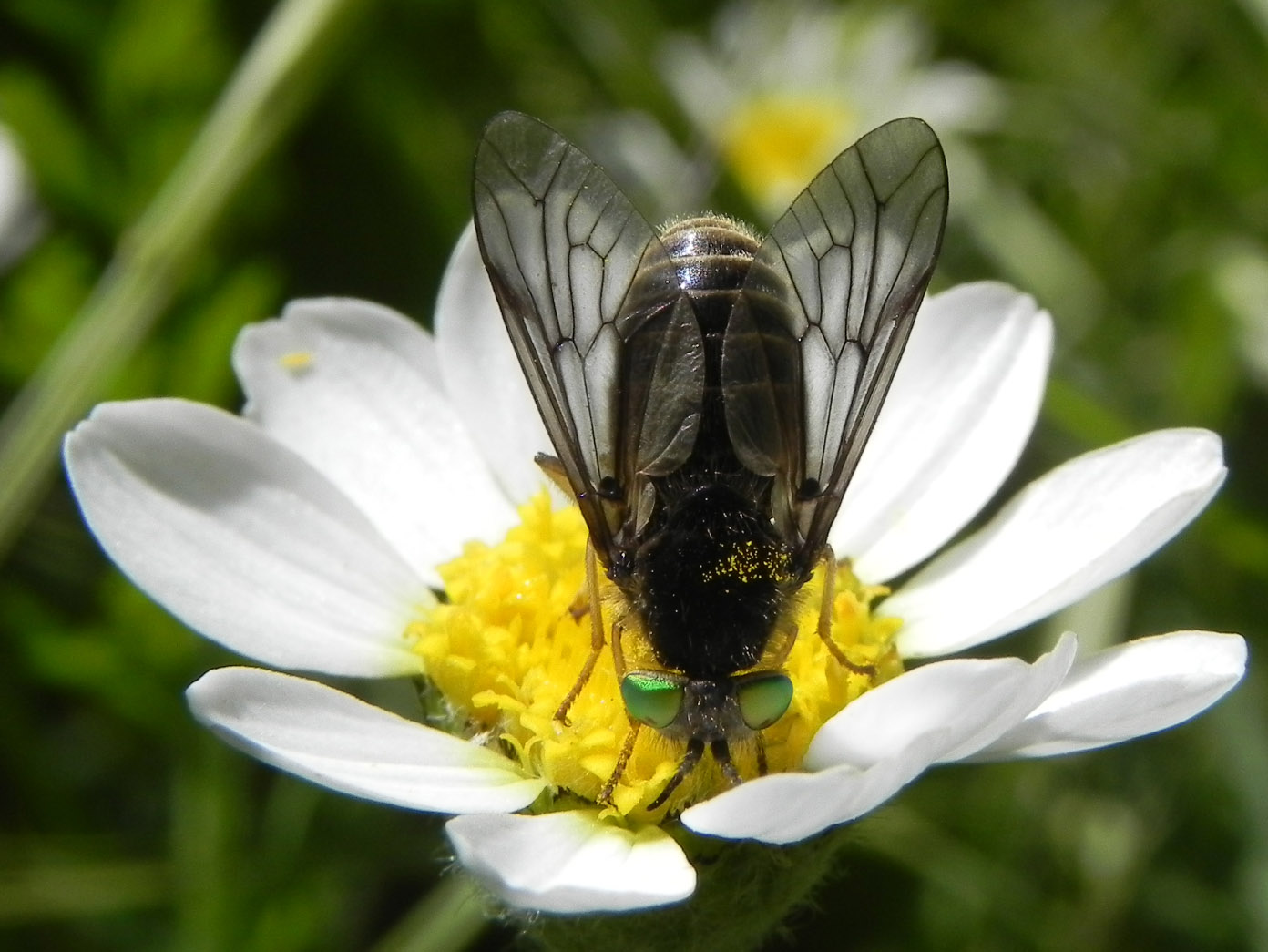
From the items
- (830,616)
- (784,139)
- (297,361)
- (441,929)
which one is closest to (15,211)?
(297,361)

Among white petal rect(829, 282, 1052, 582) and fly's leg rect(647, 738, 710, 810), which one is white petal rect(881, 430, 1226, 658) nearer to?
white petal rect(829, 282, 1052, 582)

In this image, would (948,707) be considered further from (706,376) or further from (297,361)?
(297,361)

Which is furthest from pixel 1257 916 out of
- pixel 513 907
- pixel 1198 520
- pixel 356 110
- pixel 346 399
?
pixel 356 110

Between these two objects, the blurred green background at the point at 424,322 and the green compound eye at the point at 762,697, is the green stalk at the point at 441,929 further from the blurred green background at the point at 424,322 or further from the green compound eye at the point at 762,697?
the green compound eye at the point at 762,697

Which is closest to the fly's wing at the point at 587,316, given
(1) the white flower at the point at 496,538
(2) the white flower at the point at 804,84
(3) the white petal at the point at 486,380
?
(1) the white flower at the point at 496,538

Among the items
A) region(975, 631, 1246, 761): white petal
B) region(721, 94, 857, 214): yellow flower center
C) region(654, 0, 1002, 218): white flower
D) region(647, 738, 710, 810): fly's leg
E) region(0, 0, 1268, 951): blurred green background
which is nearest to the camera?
region(975, 631, 1246, 761): white petal

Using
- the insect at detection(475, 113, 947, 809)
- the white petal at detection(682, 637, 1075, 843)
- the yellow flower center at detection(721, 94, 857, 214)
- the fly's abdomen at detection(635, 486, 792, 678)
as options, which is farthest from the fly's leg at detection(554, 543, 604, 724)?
the yellow flower center at detection(721, 94, 857, 214)

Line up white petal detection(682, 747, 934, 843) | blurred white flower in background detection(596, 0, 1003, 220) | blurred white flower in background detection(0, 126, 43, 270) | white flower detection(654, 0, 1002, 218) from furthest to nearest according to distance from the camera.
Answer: white flower detection(654, 0, 1002, 218), blurred white flower in background detection(596, 0, 1003, 220), blurred white flower in background detection(0, 126, 43, 270), white petal detection(682, 747, 934, 843)
